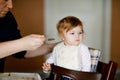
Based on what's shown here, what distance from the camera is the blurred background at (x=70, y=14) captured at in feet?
12.6

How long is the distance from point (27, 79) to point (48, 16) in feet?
8.95

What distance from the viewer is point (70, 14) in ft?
12.9

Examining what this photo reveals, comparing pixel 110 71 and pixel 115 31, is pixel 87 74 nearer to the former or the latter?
pixel 110 71

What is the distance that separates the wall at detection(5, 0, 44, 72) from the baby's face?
2.29m

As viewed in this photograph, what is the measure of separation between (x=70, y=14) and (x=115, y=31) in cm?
85

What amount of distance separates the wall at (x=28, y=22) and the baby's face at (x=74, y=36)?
2294 mm

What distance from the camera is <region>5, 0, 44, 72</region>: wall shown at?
382 centimetres

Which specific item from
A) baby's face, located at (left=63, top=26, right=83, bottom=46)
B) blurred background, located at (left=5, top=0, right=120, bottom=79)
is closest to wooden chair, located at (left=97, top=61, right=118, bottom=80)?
baby's face, located at (left=63, top=26, right=83, bottom=46)

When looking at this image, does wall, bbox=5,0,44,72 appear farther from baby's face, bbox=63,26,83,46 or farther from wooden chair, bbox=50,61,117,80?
wooden chair, bbox=50,61,117,80

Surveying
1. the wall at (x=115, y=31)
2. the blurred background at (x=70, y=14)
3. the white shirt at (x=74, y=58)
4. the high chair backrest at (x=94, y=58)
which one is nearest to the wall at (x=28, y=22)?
the blurred background at (x=70, y=14)

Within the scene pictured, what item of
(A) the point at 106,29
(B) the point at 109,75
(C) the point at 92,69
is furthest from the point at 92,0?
(B) the point at 109,75

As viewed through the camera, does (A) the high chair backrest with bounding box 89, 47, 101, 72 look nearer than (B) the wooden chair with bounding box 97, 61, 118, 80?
No

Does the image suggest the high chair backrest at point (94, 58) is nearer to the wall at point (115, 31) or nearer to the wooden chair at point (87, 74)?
the wooden chair at point (87, 74)

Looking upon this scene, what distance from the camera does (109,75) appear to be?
51.4 inches
